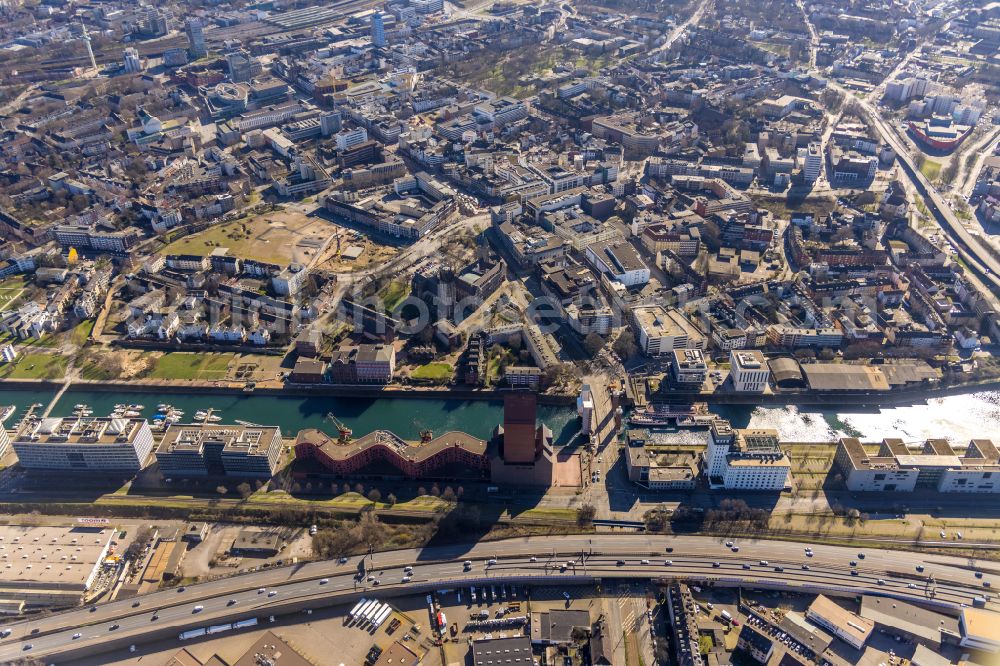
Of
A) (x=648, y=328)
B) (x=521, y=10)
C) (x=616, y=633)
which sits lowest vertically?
(x=616, y=633)

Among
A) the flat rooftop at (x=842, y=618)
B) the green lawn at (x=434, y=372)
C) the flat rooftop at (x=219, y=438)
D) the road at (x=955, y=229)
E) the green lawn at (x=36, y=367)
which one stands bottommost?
the green lawn at (x=36, y=367)

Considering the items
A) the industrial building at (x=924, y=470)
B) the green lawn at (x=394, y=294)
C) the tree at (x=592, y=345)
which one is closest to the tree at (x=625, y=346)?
the tree at (x=592, y=345)

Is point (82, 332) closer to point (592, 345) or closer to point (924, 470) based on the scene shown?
point (592, 345)

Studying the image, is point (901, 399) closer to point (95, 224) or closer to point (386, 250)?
point (386, 250)

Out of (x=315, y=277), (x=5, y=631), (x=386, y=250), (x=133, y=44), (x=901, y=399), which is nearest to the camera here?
(x=5, y=631)

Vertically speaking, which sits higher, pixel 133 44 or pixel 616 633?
pixel 133 44

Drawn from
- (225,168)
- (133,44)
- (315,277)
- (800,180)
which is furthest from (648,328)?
(133,44)

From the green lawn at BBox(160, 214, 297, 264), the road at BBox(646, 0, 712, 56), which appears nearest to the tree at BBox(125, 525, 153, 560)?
the green lawn at BBox(160, 214, 297, 264)

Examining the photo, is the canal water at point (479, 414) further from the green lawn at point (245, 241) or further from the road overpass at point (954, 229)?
the green lawn at point (245, 241)
